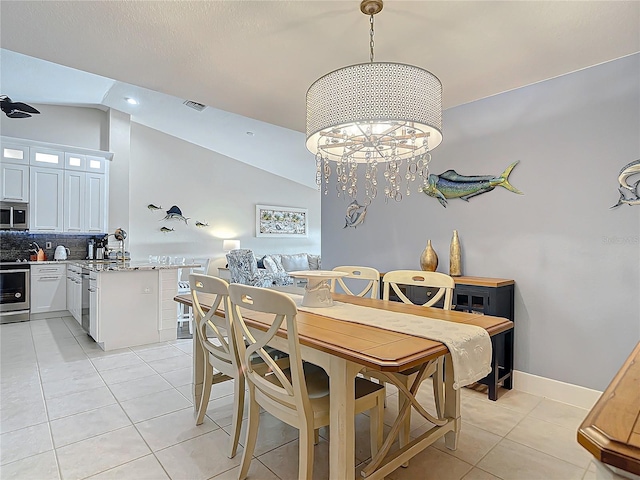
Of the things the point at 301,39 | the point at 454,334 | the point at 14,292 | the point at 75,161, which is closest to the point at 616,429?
the point at 454,334

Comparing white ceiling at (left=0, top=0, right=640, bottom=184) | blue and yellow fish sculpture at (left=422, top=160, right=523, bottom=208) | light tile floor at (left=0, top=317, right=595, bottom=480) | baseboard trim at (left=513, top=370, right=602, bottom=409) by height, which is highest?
white ceiling at (left=0, top=0, right=640, bottom=184)

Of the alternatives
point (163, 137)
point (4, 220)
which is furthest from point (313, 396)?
point (163, 137)

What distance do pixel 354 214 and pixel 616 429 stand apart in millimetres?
3478

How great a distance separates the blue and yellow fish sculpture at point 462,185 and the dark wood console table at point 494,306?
0.76 meters

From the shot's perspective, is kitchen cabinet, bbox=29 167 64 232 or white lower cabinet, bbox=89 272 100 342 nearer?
white lower cabinet, bbox=89 272 100 342

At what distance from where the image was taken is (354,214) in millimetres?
4062

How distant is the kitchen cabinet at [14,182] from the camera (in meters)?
5.09

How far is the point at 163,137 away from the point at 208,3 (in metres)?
5.70

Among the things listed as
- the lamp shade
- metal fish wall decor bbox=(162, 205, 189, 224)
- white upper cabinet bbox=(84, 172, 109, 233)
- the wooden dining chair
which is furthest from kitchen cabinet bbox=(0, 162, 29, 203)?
the wooden dining chair

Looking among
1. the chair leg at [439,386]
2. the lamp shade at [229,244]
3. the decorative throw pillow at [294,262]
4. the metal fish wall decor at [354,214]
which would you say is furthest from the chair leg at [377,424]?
the lamp shade at [229,244]

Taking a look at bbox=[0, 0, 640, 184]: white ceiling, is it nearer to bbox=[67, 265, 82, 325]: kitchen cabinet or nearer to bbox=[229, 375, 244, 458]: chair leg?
bbox=[229, 375, 244, 458]: chair leg

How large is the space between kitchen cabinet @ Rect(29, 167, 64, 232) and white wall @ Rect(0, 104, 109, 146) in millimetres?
691

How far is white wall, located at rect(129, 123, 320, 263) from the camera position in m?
6.73

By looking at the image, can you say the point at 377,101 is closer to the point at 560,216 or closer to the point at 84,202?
the point at 560,216
